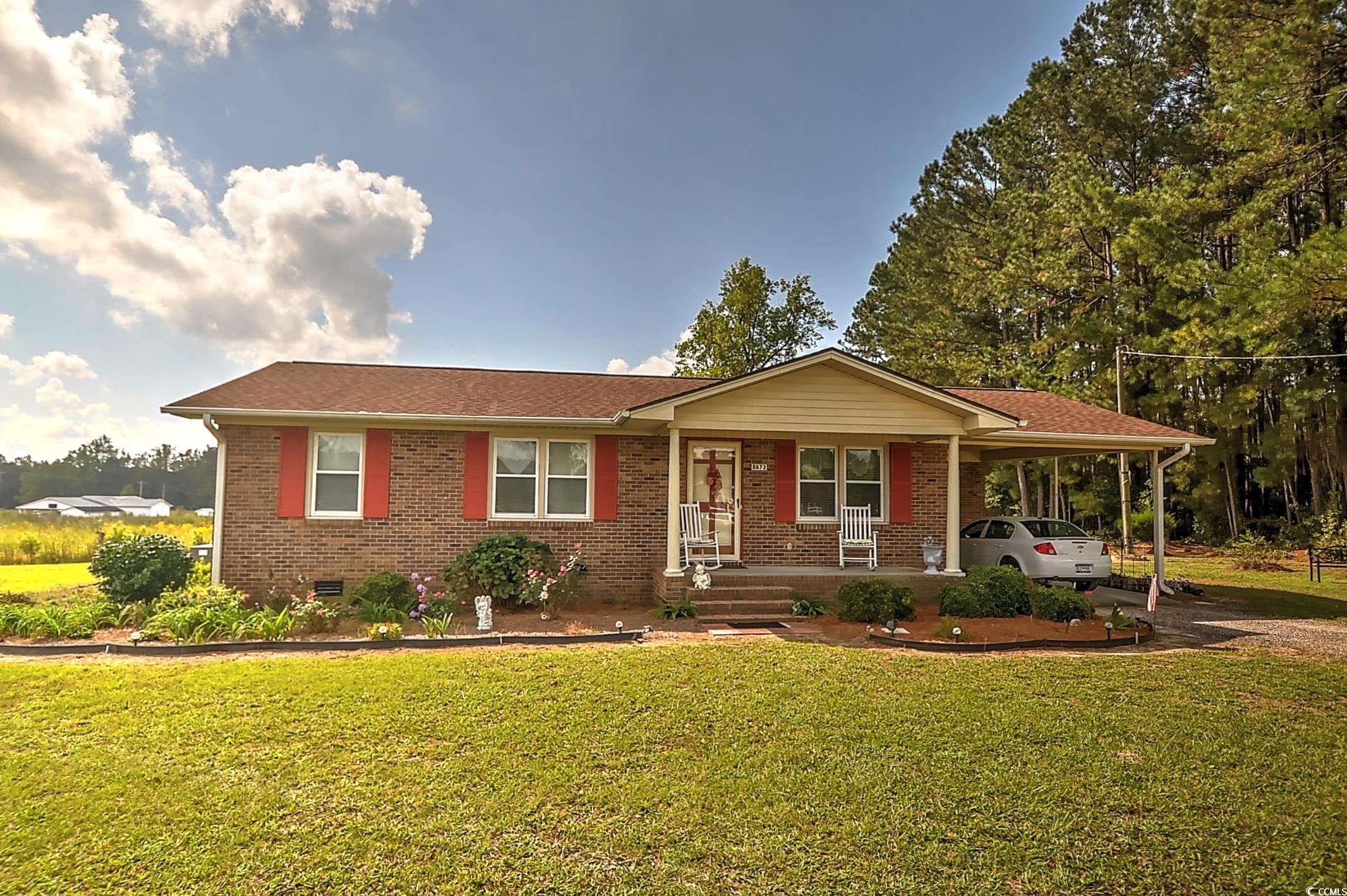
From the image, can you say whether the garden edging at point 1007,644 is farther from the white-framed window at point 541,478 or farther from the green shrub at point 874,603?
the white-framed window at point 541,478

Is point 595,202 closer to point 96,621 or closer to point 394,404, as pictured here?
point 394,404

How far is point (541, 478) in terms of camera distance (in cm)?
1152

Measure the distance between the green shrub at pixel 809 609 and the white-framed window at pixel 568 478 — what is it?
12.4 ft

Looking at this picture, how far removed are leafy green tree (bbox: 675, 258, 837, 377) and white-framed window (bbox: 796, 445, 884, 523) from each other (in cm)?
1661

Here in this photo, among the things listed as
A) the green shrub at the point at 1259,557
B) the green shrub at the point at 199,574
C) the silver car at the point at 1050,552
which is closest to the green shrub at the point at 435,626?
the green shrub at the point at 199,574

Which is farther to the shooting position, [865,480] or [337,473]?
[865,480]

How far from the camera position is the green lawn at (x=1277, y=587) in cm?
1141

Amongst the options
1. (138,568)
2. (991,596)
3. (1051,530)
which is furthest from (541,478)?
(1051,530)

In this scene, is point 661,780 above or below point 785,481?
below

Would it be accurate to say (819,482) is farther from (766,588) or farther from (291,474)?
(291,474)

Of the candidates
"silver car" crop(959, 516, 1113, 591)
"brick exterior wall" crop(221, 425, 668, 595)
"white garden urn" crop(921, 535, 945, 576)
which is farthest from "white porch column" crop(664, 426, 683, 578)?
"silver car" crop(959, 516, 1113, 591)

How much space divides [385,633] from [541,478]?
4145 millimetres

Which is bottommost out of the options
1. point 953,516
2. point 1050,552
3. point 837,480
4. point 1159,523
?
point 1050,552

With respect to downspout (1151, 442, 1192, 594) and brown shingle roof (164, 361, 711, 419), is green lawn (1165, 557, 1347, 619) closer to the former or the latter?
downspout (1151, 442, 1192, 594)
